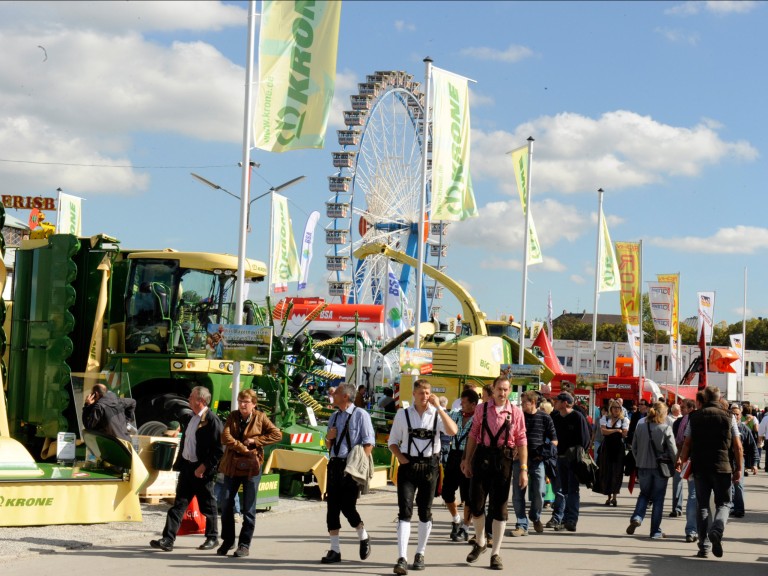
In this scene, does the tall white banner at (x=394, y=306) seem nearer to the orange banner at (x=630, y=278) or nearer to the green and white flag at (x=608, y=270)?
the green and white flag at (x=608, y=270)

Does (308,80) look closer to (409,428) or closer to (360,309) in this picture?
(409,428)

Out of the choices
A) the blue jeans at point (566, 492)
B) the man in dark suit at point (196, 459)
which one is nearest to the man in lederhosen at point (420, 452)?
the man in dark suit at point (196, 459)

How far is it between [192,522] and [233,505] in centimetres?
131

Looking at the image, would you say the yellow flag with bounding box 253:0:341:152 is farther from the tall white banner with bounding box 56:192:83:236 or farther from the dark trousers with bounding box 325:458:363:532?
the tall white banner with bounding box 56:192:83:236

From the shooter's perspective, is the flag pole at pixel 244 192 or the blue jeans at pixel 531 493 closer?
the blue jeans at pixel 531 493

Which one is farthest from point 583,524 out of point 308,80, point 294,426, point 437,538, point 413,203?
point 413,203

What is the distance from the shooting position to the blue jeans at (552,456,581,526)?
44.3 feet

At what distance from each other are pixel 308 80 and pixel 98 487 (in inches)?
217

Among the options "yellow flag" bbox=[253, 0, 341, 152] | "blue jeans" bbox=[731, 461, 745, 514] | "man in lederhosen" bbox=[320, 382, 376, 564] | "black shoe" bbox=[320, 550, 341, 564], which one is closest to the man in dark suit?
"man in lederhosen" bbox=[320, 382, 376, 564]

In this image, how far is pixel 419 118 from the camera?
51.3 metres

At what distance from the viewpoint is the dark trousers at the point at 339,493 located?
1007 cm

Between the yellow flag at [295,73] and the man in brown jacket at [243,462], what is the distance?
14.0 feet

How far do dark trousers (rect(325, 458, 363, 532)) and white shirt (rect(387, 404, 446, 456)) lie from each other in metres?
0.54

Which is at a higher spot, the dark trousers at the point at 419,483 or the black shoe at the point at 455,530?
the dark trousers at the point at 419,483
